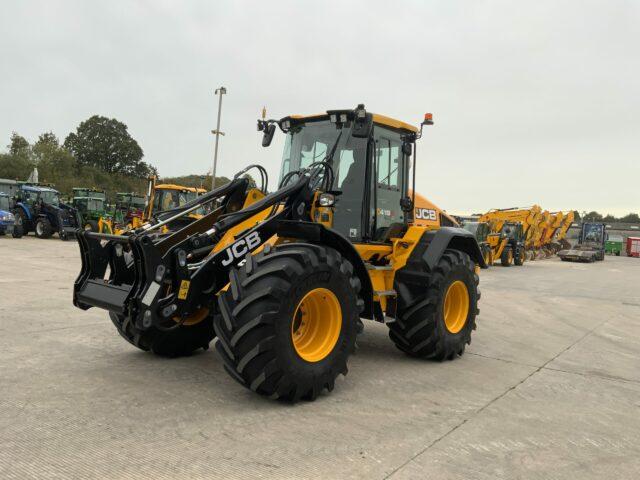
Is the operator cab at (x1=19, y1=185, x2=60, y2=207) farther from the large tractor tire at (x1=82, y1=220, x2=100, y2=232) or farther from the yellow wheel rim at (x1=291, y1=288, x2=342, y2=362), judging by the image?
the yellow wheel rim at (x1=291, y1=288, x2=342, y2=362)

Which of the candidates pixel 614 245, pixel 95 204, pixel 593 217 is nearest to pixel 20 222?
pixel 95 204

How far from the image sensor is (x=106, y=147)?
78.4m

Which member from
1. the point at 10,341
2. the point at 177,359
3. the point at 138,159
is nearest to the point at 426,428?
the point at 177,359

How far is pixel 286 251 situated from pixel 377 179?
1.98 meters

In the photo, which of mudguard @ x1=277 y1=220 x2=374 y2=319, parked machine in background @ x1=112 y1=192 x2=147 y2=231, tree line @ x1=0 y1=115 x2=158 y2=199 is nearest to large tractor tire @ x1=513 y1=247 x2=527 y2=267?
parked machine in background @ x1=112 y1=192 x2=147 y2=231

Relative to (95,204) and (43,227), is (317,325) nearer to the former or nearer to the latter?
(43,227)

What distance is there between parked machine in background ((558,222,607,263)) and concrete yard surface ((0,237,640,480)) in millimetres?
26235

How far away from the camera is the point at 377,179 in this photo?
5.55 meters

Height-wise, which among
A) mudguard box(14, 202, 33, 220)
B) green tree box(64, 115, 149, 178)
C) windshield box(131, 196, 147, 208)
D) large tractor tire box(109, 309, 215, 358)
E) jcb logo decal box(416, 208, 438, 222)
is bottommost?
large tractor tire box(109, 309, 215, 358)

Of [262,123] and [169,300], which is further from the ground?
[262,123]

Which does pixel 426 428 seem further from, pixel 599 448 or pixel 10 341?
pixel 10 341

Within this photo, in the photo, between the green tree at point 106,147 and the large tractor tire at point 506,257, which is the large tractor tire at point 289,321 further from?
the green tree at point 106,147

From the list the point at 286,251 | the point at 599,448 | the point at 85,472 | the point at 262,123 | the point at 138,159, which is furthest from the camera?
the point at 138,159

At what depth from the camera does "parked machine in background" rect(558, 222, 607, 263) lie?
30.2 m
